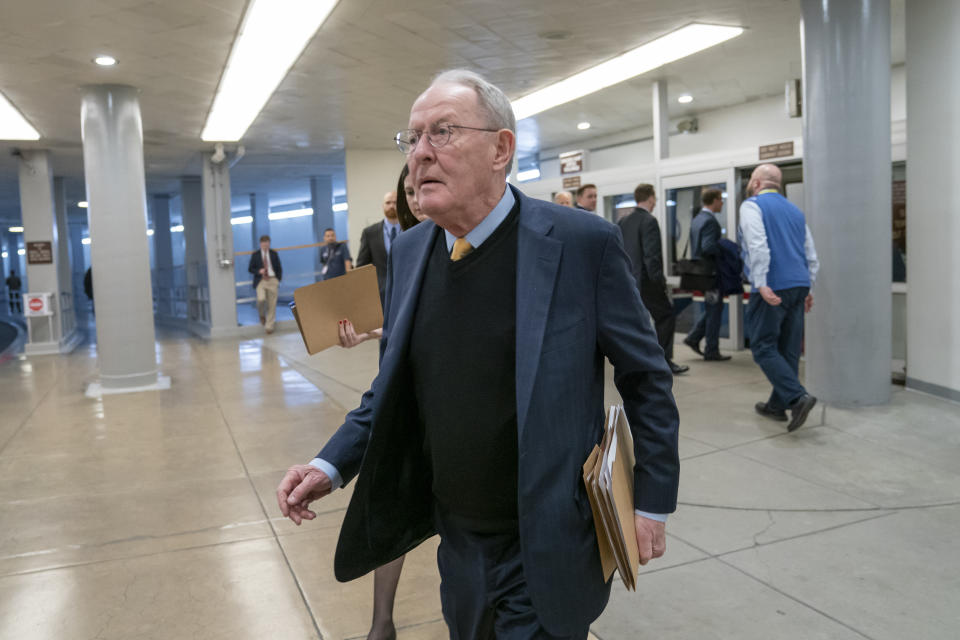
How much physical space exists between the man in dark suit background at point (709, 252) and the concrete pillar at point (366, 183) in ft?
26.5

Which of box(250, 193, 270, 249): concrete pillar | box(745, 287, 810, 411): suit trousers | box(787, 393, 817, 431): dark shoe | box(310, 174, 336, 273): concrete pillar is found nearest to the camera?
box(787, 393, 817, 431): dark shoe

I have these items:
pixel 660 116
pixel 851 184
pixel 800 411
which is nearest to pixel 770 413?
pixel 800 411

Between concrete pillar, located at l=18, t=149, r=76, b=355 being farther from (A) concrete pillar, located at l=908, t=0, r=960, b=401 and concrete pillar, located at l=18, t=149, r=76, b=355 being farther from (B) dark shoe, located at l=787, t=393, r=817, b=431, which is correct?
(A) concrete pillar, located at l=908, t=0, r=960, b=401

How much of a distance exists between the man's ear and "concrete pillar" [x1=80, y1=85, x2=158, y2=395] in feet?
27.6

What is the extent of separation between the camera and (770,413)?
5957mm

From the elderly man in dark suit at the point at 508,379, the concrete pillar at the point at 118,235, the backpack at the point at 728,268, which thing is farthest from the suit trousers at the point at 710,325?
the elderly man in dark suit at the point at 508,379

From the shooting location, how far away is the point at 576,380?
1600mm

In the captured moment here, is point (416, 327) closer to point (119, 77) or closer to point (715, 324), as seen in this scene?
point (715, 324)

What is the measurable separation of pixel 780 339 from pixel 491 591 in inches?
186

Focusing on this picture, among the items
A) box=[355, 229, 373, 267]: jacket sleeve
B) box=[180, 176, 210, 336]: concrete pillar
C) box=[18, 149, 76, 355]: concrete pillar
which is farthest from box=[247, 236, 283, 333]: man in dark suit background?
box=[355, 229, 373, 267]: jacket sleeve

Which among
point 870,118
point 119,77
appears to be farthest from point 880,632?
point 119,77

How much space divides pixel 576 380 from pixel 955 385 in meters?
5.98

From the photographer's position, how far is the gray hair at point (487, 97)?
1.62 meters

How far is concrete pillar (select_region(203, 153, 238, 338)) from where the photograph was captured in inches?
613
